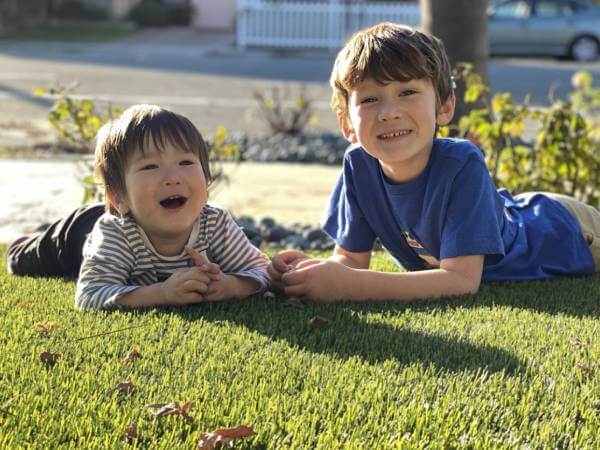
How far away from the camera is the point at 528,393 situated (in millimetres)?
2723

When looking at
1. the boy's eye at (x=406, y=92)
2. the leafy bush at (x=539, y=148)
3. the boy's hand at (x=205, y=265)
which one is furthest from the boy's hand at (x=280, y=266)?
the leafy bush at (x=539, y=148)

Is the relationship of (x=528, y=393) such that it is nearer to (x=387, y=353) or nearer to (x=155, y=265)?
(x=387, y=353)

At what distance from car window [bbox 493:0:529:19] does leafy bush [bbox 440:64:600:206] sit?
662 inches

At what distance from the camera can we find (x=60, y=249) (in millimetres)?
4438

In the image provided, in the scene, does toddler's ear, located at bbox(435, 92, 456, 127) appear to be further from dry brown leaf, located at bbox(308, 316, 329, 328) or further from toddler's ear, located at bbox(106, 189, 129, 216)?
toddler's ear, located at bbox(106, 189, 129, 216)

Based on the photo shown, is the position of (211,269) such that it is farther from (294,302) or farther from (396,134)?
(396,134)

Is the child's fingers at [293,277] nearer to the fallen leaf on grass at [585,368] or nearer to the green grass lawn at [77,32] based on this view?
the fallen leaf on grass at [585,368]

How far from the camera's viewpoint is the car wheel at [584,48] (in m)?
21.9

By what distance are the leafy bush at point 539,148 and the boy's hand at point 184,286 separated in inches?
90.6

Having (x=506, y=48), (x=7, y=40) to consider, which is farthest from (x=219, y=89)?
(x=7, y=40)

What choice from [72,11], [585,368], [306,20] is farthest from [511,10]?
[585,368]

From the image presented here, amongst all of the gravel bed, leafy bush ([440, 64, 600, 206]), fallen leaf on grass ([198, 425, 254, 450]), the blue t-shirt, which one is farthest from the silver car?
fallen leaf on grass ([198, 425, 254, 450])

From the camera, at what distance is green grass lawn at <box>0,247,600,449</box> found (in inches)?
97.0

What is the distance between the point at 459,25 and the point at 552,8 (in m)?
16.3
